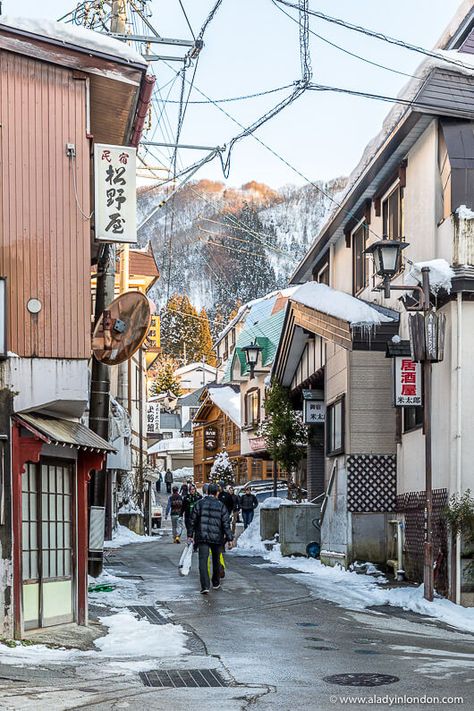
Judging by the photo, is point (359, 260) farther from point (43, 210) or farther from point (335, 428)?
point (43, 210)

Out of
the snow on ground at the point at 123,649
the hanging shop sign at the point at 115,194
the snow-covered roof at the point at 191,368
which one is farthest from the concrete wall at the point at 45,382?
the snow-covered roof at the point at 191,368

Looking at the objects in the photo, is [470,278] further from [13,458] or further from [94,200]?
[13,458]

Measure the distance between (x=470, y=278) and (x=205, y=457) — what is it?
5517cm

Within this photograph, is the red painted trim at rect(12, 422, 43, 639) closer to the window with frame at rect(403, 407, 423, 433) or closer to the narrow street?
the narrow street

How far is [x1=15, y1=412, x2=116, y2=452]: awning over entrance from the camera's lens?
40.9 ft

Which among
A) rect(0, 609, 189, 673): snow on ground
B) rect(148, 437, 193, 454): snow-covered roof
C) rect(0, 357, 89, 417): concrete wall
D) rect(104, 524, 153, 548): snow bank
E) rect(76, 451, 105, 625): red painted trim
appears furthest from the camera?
rect(148, 437, 193, 454): snow-covered roof

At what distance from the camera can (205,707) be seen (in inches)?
343

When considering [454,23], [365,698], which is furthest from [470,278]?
[365,698]

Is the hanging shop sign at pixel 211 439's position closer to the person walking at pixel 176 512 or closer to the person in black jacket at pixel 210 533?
the person walking at pixel 176 512

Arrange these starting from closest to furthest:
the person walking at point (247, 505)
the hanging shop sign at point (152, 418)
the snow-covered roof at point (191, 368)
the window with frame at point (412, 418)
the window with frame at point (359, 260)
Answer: the window with frame at point (412, 418)
the window with frame at point (359, 260)
the person walking at point (247, 505)
the hanging shop sign at point (152, 418)
the snow-covered roof at point (191, 368)

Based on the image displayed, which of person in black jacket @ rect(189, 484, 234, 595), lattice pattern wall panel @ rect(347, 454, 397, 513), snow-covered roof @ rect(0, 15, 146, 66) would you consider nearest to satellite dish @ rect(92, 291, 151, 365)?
snow-covered roof @ rect(0, 15, 146, 66)

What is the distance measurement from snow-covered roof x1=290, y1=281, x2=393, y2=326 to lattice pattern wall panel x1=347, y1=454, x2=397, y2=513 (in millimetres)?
3025

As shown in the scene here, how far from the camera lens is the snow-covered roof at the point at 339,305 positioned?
21.0 metres

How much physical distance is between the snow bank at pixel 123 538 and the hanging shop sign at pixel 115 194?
63.8ft
